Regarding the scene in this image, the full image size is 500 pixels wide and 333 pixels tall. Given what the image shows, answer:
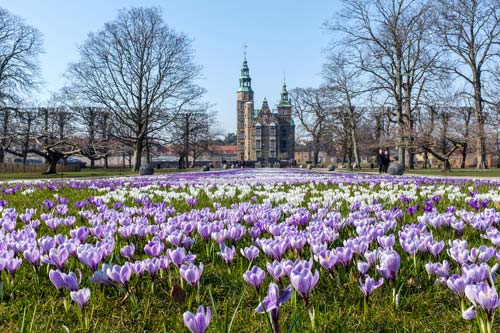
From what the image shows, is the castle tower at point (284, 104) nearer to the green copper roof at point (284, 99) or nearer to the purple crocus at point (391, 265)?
the green copper roof at point (284, 99)

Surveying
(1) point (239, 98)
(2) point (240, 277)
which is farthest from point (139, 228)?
(1) point (239, 98)

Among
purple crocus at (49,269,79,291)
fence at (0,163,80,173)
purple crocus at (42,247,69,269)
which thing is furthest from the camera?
fence at (0,163,80,173)

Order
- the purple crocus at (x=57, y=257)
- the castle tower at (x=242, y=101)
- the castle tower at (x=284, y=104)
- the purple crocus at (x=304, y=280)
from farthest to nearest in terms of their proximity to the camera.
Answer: the castle tower at (x=242, y=101), the castle tower at (x=284, y=104), the purple crocus at (x=57, y=257), the purple crocus at (x=304, y=280)

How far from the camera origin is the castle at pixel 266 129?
130m

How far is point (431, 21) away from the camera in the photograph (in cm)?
2964

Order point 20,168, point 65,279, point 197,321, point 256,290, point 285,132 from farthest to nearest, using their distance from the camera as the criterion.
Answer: point 285,132
point 20,168
point 256,290
point 65,279
point 197,321

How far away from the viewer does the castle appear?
12975 cm

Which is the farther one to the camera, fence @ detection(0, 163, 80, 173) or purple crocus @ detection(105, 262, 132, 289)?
fence @ detection(0, 163, 80, 173)

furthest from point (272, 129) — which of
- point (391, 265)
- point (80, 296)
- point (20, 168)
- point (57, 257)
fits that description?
point (80, 296)

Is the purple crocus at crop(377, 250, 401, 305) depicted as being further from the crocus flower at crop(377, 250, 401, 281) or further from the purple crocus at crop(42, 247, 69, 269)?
the purple crocus at crop(42, 247, 69, 269)

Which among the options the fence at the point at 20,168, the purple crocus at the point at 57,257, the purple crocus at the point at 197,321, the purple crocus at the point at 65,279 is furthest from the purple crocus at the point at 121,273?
the fence at the point at 20,168

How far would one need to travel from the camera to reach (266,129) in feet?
426

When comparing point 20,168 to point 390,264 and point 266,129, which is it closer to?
point 390,264

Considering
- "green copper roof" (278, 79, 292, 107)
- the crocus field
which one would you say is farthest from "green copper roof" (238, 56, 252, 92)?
the crocus field
